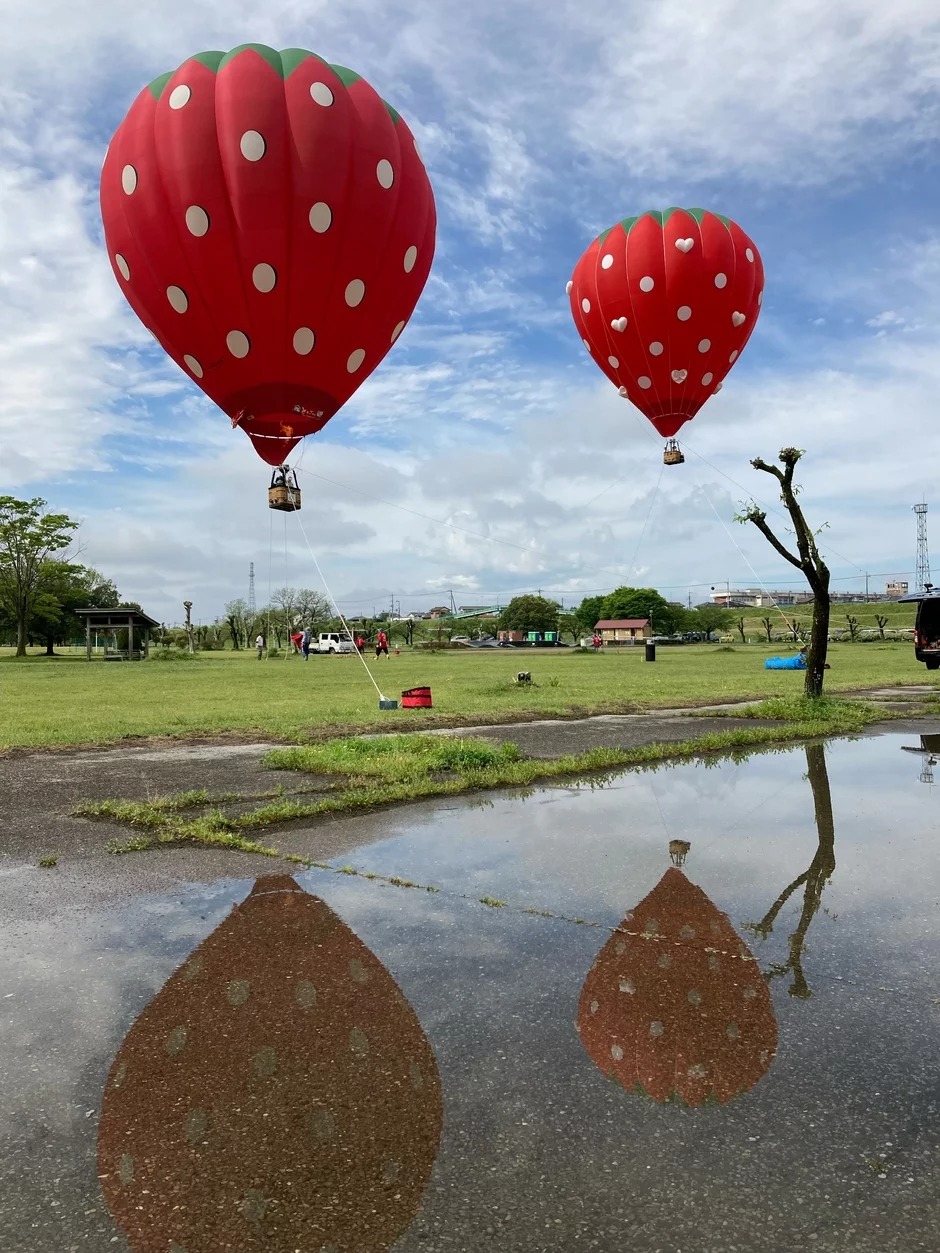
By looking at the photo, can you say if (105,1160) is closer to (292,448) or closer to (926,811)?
(926,811)

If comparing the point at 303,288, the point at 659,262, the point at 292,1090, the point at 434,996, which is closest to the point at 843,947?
the point at 434,996

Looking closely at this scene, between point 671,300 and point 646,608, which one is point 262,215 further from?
point 646,608

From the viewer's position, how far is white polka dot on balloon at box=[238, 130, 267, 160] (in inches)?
388

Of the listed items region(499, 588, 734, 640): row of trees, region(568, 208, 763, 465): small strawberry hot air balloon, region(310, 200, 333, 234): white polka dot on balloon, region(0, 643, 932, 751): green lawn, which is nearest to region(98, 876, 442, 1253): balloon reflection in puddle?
region(310, 200, 333, 234): white polka dot on balloon

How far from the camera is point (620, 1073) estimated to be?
127 inches

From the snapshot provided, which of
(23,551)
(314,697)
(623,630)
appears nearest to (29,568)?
(23,551)

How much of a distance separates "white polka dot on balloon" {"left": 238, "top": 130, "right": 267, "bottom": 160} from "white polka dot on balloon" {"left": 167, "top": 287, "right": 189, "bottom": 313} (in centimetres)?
173

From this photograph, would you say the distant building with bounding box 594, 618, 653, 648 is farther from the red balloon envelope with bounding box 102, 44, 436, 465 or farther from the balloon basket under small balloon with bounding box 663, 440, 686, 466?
the red balloon envelope with bounding box 102, 44, 436, 465

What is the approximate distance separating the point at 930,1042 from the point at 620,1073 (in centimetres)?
124

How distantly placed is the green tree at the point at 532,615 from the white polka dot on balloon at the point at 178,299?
114 meters

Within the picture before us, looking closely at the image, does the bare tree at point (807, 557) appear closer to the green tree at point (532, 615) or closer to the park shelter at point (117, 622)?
the park shelter at point (117, 622)

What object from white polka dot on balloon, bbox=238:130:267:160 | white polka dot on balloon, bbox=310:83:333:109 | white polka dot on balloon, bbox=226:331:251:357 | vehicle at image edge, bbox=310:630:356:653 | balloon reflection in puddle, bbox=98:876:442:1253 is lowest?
balloon reflection in puddle, bbox=98:876:442:1253

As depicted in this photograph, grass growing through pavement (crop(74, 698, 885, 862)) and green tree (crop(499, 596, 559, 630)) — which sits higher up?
green tree (crop(499, 596, 559, 630))

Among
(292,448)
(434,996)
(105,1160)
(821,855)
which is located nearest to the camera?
(105,1160)
